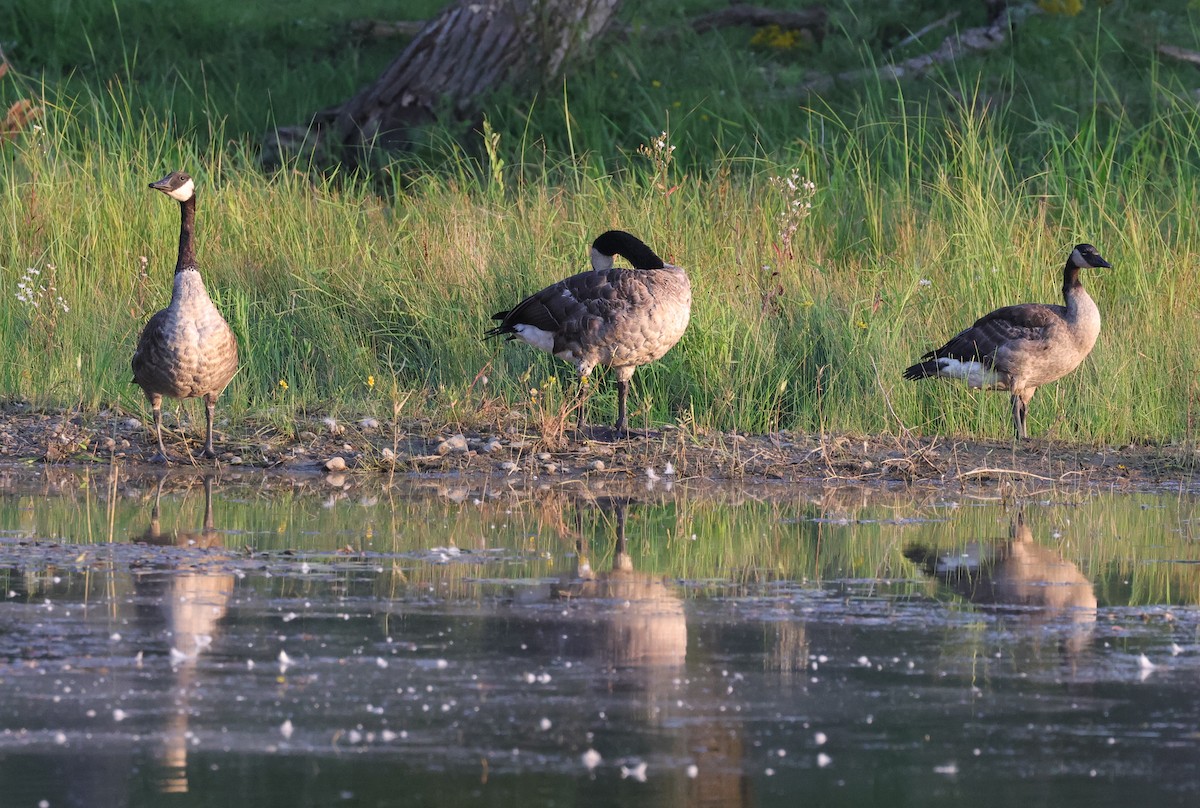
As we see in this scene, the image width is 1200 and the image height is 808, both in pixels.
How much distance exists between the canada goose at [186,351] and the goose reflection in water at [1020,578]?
4112 millimetres

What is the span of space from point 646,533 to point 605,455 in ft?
7.16

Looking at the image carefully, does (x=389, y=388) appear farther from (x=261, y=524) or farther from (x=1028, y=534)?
(x=1028, y=534)

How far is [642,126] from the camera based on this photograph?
62.6 ft

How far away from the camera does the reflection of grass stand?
23.4ft

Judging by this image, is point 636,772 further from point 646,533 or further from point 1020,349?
point 1020,349

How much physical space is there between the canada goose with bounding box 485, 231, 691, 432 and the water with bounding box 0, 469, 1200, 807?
179 cm

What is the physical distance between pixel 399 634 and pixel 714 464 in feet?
14.2

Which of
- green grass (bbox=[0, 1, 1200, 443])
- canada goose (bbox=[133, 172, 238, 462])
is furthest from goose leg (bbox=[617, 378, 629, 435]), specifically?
canada goose (bbox=[133, 172, 238, 462])

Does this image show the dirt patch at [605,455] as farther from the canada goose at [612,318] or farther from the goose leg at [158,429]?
the canada goose at [612,318]

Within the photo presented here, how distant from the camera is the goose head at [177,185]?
10.9 metres

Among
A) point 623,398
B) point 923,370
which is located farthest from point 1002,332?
point 623,398

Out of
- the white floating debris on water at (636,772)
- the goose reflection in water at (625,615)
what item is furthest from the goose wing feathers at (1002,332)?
the white floating debris on water at (636,772)

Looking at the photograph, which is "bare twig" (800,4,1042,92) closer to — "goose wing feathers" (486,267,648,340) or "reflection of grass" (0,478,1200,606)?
"goose wing feathers" (486,267,648,340)

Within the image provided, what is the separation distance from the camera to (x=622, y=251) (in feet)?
38.1
